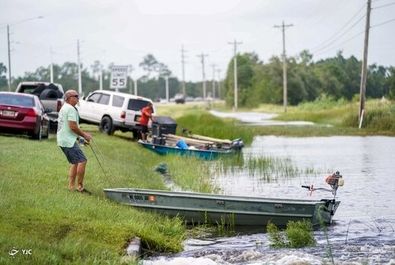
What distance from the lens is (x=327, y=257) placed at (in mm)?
11148

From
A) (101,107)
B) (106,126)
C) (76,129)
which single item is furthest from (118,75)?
(76,129)

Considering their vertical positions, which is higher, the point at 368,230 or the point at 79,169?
the point at 79,169

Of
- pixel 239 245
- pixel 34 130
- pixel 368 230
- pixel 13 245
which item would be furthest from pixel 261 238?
pixel 34 130

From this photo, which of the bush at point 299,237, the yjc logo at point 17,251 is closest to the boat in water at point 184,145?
the bush at point 299,237

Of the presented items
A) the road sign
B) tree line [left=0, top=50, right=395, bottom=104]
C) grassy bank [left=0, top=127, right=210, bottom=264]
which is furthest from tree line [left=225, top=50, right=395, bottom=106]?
grassy bank [left=0, top=127, right=210, bottom=264]

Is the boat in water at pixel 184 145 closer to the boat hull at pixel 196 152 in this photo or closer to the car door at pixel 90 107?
the boat hull at pixel 196 152

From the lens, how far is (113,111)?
33562 millimetres

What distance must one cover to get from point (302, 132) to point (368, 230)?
32872mm

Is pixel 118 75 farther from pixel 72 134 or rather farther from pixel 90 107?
pixel 72 134

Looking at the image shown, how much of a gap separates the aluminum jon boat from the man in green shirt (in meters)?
0.64

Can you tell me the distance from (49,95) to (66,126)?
59.2 ft

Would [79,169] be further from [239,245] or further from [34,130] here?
[34,130]

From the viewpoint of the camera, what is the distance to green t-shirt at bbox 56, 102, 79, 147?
46.8ft

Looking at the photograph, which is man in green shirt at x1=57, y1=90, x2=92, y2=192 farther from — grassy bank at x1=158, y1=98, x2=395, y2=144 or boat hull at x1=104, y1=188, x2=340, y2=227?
grassy bank at x1=158, y1=98, x2=395, y2=144
